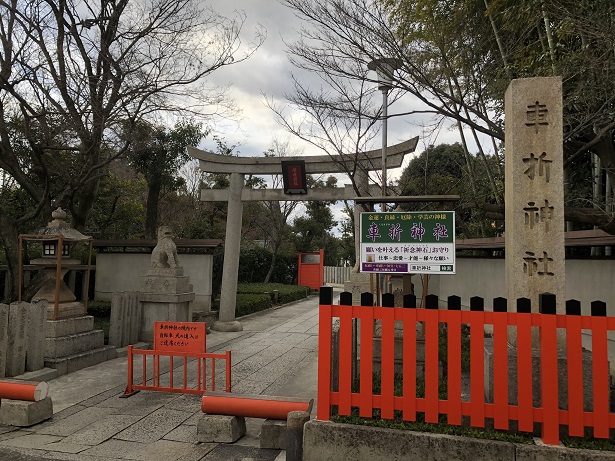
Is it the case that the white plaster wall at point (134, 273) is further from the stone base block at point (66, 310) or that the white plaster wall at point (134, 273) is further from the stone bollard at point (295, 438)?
the stone bollard at point (295, 438)

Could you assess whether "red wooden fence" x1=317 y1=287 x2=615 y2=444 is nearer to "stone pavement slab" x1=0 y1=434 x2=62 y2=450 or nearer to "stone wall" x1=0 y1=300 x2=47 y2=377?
"stone pavement slab" x1=0 y1=434 x2=62 y2=450

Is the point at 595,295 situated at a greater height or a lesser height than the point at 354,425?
greater

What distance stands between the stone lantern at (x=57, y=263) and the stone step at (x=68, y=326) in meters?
0.11

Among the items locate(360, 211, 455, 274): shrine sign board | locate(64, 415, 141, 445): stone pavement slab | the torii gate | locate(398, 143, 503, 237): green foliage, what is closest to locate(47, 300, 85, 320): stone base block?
locate(64, 415, 141, 445): stone pavement slab

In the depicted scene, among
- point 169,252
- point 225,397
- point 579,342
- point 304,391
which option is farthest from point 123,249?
point 579,342

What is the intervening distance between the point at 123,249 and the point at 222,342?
19.9 feet

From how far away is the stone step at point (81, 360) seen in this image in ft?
22.2

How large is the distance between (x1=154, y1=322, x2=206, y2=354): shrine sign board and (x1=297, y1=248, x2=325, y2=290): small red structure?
20.6 meters

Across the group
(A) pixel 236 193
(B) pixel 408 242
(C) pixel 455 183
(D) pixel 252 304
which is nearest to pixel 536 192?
(B) pixel 408 242

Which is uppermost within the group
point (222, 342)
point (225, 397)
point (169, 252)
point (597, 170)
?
point (597, 170)

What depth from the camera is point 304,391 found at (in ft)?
19.5

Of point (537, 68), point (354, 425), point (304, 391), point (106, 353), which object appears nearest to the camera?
point (354, 425)

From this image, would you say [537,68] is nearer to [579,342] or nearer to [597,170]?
[597,170]

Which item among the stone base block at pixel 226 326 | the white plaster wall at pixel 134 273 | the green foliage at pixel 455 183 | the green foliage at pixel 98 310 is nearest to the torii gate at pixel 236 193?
the stone base block at pixel 226 326
